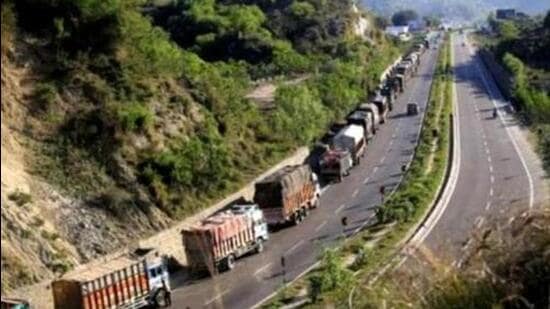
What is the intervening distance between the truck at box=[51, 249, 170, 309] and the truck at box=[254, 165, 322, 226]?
29.7 feet

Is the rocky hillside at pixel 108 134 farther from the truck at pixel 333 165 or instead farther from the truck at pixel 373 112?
the truck at pixel 373 112

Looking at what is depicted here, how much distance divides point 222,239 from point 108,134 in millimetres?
7751

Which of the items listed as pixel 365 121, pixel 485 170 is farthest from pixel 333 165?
pixel 365 121

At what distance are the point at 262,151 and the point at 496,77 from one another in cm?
5927

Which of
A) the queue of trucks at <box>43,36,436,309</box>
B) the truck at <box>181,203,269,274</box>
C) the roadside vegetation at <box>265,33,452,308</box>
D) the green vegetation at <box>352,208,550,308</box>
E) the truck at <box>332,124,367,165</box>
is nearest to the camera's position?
the green vegetation at <box>352,208,550,308</box>

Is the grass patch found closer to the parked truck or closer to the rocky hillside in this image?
the rocky hillside

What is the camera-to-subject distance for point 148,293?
26.6m

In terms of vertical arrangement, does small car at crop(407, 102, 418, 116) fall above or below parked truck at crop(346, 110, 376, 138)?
below

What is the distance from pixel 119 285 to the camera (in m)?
25.2

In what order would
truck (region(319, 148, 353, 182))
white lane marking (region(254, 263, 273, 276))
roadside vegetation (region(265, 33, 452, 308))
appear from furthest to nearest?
truck (region(319, 148, 353, 182)), white lane marking (region(254, 263, 273, 276)), roadside vegetation (region(265, 33, 452, 308))

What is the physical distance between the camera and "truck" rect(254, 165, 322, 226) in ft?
120

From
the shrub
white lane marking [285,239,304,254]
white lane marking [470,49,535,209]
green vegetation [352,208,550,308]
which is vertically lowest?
white lane marking [470,49,535,209]

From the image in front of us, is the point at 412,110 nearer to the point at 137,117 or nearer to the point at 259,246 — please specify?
the point at 137,117

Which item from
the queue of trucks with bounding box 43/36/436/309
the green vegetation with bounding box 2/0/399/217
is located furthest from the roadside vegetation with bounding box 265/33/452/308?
the green vegetation with bounding box 2/0/399/217
